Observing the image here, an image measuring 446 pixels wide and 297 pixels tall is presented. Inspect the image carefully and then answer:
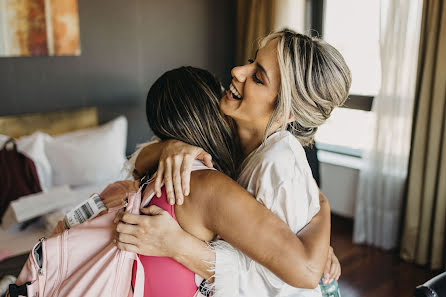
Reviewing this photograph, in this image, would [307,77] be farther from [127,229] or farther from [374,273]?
[374,273]

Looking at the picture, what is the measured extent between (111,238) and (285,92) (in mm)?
615

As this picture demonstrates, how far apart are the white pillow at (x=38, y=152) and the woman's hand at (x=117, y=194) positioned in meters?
1.47

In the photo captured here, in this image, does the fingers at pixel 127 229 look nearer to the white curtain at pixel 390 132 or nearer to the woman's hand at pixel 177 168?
the woman's hand at pixel 177 168

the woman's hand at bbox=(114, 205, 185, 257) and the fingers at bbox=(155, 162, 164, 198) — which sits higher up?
the fingers at bbox=(155, 162, 164, 198)

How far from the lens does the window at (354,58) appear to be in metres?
3.18

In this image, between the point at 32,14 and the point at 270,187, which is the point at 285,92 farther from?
the point at 32,14

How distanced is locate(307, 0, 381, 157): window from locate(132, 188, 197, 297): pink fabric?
2313mm

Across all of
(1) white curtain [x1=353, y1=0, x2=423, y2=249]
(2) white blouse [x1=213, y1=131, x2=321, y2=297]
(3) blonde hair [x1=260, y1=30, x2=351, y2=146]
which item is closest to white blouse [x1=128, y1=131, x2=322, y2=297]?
(2) white blouse [x1=213, y1=131, x2=321, y2=297]

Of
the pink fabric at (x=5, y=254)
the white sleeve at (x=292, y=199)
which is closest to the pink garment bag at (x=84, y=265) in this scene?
the white sleeve at (x=292, y=199)

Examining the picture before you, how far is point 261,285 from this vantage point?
109 cm

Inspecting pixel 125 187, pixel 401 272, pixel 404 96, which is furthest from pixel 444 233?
pixel 125 187

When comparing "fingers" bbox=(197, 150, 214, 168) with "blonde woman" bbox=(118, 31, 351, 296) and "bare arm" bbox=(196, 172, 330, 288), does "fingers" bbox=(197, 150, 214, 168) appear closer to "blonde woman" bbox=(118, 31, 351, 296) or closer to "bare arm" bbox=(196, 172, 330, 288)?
"blonde woman" bbox=(118, 31, 351, 296)

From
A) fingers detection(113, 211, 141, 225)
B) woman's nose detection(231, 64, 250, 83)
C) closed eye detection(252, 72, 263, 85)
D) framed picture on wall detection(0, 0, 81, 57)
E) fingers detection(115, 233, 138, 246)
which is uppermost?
framed picture on wall detection(0, 0, 81, 57)

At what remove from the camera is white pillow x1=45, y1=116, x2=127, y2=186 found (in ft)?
8.77
